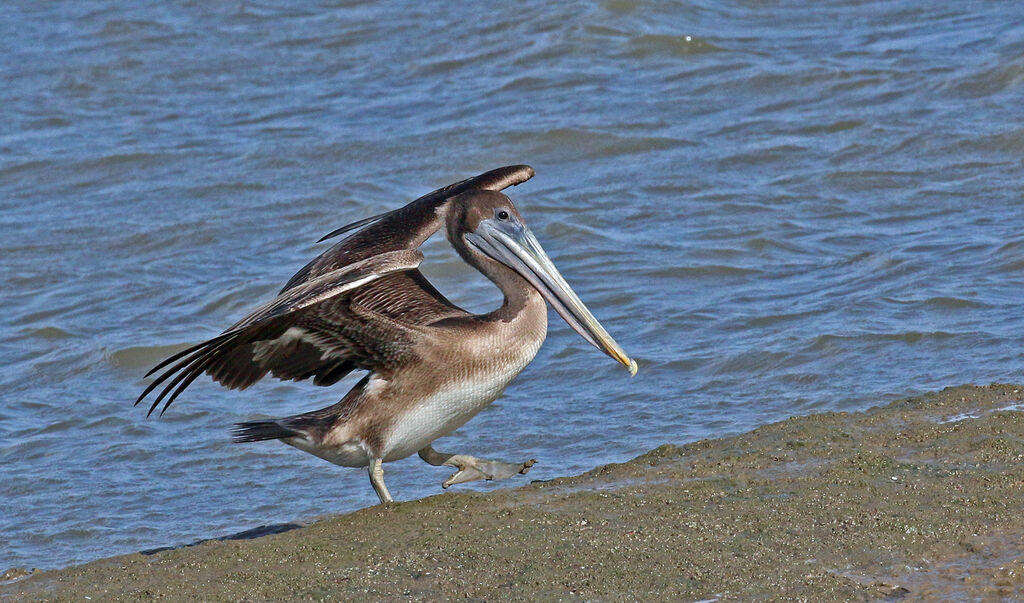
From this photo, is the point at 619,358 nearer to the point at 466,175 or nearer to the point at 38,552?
the point at 38,552

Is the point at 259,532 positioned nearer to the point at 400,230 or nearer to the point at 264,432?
the point at 264,432

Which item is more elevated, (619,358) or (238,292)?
(619,358)

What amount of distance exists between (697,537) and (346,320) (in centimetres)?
169

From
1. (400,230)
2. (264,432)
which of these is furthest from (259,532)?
(400,230)

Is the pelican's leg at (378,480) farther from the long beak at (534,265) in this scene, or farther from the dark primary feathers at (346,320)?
the long beak at (534,265)

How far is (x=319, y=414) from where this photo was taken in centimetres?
596

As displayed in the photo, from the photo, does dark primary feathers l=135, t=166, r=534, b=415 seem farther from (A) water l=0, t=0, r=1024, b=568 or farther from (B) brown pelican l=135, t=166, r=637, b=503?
(A) water l=0, t=0, r=1024, b=568

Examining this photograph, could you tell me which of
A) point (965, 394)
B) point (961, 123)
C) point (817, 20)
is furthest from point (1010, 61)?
point (965, 394)

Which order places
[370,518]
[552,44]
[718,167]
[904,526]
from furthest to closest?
1. [552,44]
2. [718,167]
3. [370,518]
4. [904,526]

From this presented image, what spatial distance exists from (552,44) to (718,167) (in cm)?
354

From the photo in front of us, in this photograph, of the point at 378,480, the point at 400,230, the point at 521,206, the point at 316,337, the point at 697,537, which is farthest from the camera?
the point at 521,206

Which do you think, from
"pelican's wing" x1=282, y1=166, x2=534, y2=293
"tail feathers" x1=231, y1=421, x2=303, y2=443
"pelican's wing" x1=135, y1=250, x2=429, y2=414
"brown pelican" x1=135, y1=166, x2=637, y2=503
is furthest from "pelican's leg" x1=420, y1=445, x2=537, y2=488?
"pelican's wing" x1=282, y1=166, x2=534, y2=293

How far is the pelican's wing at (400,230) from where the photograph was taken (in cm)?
592

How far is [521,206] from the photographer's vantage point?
34.0 ft
